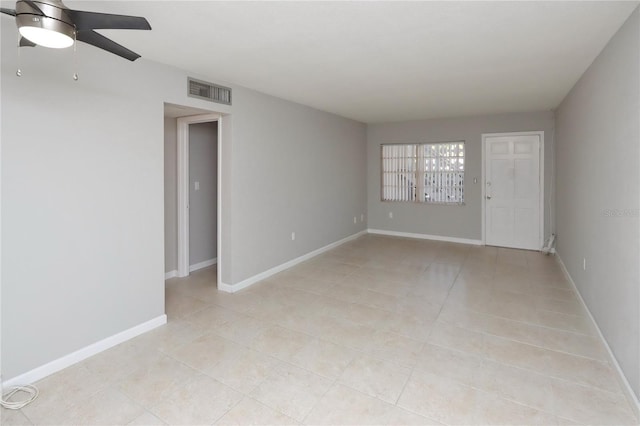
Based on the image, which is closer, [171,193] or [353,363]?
[353,363]

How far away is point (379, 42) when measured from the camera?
8.60 ft

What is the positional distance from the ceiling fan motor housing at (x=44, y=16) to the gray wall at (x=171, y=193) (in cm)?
290

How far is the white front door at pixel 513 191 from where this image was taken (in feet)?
19.2

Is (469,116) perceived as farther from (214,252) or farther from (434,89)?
(214,252)

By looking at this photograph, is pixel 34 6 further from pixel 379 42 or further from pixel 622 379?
pixel 622 379

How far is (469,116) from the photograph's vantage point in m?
6.18

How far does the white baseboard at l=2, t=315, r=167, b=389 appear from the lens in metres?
2.24

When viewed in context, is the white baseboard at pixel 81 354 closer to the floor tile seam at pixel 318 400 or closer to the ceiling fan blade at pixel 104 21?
the floor tile seam at pixel 318 400

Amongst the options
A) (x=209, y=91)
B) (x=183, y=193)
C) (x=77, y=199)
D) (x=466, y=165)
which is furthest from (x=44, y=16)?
(x=466, y=165)

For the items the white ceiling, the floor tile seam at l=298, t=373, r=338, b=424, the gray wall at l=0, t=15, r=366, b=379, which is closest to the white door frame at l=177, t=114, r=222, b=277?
the gray wall at l=0, t=15, r=366, b=379

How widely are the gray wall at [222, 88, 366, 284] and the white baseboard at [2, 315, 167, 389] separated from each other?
1.10 metres

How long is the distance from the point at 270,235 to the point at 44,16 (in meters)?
3.32

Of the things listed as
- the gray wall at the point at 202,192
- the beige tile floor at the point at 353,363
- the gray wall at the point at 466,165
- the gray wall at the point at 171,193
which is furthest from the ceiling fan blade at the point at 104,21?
the gray wall at the point at 466,165

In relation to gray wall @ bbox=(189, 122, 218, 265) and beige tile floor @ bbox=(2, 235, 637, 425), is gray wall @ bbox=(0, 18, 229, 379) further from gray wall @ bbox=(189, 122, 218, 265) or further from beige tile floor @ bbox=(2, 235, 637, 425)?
gray wall @ bbox=(189, 122, 218, 265)
